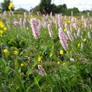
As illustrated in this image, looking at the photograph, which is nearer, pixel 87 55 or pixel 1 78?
pixel 87 55

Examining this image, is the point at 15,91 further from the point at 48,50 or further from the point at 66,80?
the point at 48,50

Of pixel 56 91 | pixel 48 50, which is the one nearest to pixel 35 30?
pixel 48 50

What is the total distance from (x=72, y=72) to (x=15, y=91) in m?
0.60

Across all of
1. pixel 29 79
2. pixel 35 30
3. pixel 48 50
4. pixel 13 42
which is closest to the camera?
pixel 29 79

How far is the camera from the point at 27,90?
1.45 m

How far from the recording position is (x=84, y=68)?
1486 mm

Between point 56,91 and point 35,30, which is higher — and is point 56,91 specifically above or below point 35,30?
below

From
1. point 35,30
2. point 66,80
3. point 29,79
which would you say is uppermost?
point 35,30

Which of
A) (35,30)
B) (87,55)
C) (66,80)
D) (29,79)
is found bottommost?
(29,79)

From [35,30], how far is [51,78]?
0.81m

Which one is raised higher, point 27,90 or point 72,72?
point 72,72

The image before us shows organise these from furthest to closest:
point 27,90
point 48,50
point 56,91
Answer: point 48,50, point 27,90, point 56,91

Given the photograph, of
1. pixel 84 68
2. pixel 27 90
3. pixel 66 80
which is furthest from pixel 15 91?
pixel 84 68

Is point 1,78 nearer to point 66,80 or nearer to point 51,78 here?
point 51,78
